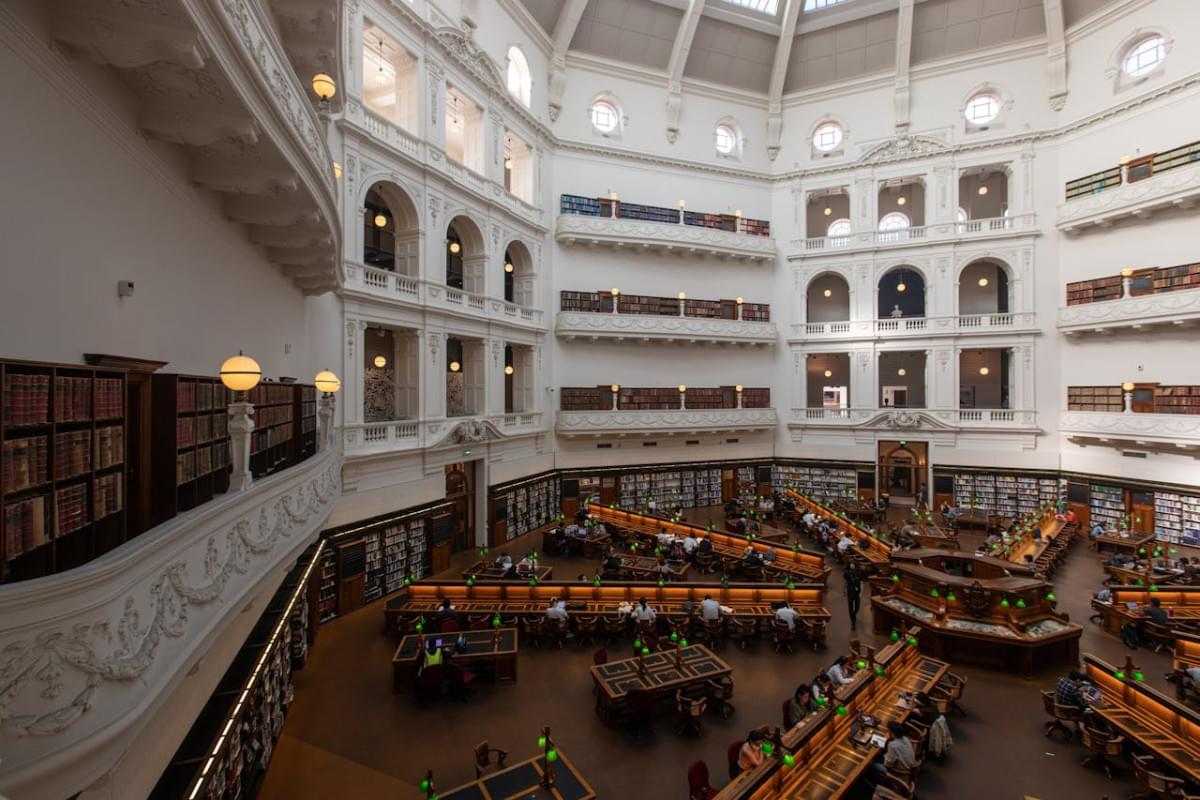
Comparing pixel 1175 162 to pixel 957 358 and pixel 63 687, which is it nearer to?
pixel 957 358

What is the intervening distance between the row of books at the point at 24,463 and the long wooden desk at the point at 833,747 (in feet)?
21.1

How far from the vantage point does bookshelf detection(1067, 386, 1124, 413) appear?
19183 mm

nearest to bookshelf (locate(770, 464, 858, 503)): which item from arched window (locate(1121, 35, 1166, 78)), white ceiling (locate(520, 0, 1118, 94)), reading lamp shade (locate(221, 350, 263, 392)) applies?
Answer: arched window (locate(1121, 35, 1166, 78))

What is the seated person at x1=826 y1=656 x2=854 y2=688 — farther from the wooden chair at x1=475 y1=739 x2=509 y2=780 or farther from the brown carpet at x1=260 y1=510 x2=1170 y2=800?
the wooden chair at x1=475 y1=739 x2=509 y2=780

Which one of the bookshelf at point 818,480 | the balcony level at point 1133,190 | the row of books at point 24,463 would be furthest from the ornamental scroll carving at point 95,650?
the balcony level at point 1133,190

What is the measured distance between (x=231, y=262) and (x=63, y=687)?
19.2 feet

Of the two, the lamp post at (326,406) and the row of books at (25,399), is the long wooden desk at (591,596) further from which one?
the row of books at (25,399)

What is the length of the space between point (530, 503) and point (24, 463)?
1732 centimetres

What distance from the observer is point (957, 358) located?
73.4 ft

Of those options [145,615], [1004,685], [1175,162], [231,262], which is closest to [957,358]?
[1175,162]

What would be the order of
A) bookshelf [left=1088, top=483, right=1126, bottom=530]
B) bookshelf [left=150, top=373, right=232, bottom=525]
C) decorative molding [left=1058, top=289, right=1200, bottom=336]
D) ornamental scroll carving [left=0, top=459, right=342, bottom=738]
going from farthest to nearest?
bookshelf [left=1088, top=483, right=1126, bottom=530] < decorative molding [left=1058, top=289, right=1200, bottom=336] < bookshelf [left=150, top=373, right=232, bottom=525] < ornamental scroll carving [left=0, top=459, right=342, bottom=738]

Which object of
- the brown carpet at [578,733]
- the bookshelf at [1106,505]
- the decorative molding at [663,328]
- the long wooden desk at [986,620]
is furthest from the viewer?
the decorative molding at [663,328]

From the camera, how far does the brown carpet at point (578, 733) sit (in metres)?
7.32

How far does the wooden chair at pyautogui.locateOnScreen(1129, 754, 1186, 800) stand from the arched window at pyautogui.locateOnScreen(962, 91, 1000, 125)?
77.3 feet
